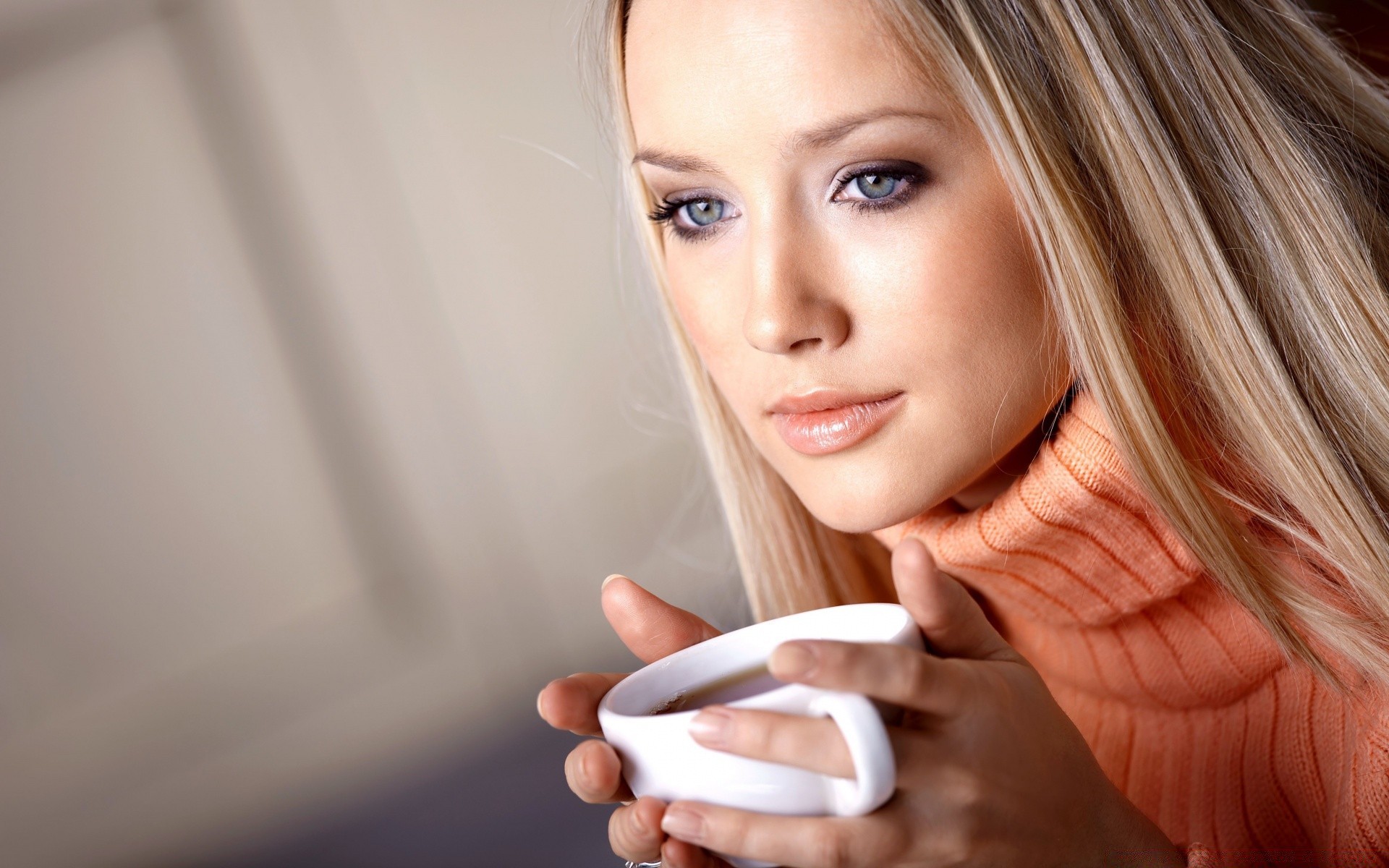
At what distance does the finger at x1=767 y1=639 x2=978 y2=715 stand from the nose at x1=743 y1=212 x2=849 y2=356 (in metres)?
0.32

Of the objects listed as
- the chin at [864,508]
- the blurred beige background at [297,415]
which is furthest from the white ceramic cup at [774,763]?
the blurred beige background at [297,415]

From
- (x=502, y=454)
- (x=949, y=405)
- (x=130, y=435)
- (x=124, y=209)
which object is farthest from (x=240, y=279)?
(x=949, y=405)

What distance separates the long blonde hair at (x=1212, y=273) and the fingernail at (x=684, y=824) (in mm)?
478

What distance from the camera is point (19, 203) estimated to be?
5.49 feet

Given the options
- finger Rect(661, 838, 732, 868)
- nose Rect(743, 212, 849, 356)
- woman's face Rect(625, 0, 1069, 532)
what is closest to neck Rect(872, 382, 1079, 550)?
woman's face Rect(625, 0, 1069, 532)

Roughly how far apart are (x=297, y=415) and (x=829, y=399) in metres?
1.44

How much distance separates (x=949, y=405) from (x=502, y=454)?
1521 millimetres

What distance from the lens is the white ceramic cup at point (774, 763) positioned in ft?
1.72

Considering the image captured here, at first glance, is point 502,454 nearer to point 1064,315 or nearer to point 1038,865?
point 1064,315

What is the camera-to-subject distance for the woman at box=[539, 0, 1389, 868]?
2.65 ft

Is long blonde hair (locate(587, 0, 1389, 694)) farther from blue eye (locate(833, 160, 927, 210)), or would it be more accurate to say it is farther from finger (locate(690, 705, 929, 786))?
finger (locate(690, 705, 929, 786))

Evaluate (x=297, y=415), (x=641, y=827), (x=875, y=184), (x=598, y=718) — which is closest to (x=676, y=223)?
(x=875, y=184)

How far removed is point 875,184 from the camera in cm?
84

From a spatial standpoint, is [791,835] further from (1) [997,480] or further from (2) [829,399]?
(1) [997,480]
